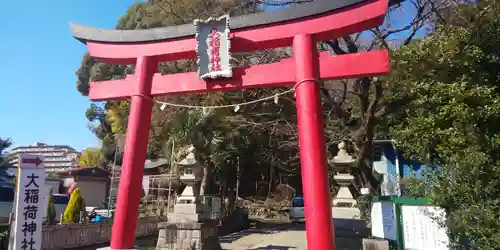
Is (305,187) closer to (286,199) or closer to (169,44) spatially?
(169,44)

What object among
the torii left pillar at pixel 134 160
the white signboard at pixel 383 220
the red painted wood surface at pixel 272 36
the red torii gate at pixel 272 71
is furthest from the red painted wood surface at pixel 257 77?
the white signboard at pixel 383 220

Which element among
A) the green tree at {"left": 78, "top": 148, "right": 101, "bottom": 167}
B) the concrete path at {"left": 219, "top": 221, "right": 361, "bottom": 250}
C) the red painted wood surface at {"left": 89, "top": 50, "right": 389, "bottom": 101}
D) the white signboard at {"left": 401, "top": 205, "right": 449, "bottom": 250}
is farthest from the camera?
the green tree at {"left": 78, "top": 148, "right": 101, "bottom": 167}

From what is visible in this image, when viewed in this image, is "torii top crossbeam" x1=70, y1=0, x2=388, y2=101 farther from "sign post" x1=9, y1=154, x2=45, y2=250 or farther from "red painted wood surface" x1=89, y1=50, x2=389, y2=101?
"sign post" x1=9, y1=154, x2=45, y2=250

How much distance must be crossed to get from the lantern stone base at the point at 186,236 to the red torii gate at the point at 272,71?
9.07 feet

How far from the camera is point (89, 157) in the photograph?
39625mm

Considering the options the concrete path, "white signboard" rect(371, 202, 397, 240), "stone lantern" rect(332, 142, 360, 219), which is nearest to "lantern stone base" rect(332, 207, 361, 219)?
"stone lantern" rect(332, 142, 360, 219)

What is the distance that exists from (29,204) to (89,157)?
35.4 m

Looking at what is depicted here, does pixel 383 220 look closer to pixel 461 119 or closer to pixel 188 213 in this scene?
pixel 461 119

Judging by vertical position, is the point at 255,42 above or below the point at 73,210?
above

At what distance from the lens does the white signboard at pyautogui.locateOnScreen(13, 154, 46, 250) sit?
666 centimetres

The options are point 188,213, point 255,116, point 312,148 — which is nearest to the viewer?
point 312,148

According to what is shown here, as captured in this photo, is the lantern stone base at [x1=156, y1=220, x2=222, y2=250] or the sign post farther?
the lantern stone base at [x1=156, y1=220, x2=222, y2=250]

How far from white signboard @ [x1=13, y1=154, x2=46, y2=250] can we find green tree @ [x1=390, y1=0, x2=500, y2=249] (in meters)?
7.19

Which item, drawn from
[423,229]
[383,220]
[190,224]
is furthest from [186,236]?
[423,229]
